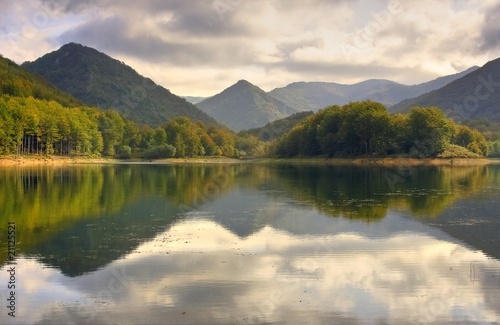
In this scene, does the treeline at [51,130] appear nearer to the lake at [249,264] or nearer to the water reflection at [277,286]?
the lake at [249,264]

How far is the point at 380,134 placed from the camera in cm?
14812

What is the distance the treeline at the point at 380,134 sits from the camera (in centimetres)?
14362

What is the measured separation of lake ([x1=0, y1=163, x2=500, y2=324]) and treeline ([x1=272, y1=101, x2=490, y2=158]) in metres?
105

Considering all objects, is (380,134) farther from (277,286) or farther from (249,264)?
(277,286)

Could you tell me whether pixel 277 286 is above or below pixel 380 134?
below

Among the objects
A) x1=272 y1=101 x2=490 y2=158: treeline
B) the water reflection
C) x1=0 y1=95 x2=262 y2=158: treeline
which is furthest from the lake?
x1=272 y1=101 x2=490 y2=158: treeline

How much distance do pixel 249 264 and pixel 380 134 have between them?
13184 cm

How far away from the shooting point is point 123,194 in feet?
177

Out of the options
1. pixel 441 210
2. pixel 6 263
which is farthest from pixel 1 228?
pixel 441 210

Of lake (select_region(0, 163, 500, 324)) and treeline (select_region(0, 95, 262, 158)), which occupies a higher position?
treeline (select_region(0, 95, 262, 158))

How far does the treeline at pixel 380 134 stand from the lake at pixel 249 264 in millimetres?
104569

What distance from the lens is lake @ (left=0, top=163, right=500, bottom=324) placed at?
54.1 ft

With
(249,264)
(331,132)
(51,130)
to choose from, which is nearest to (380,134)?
(331,132)

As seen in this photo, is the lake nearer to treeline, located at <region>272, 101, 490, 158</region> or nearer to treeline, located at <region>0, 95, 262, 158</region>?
treeline, located at <region>0, 95, 262, 158</region>
